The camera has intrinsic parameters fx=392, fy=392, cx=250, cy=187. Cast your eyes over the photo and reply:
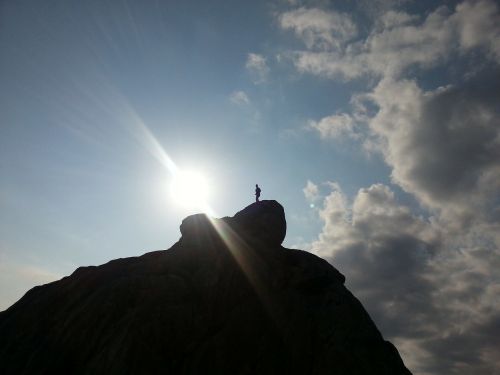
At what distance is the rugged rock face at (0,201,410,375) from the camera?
36875 mm

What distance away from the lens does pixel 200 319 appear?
41438 millimetres

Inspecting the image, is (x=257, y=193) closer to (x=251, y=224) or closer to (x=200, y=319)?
(x=251, y=224)

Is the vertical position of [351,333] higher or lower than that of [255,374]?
higher

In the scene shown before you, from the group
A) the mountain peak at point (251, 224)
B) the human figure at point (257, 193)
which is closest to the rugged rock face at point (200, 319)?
the mountain peak at point (251, 224)

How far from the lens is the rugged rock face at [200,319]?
121ft

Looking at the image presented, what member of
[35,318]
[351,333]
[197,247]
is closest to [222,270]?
[197,247]

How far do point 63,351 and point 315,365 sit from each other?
2451cm

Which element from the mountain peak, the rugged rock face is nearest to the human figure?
the mountain peak

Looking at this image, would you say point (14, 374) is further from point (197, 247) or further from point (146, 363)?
point (197, 247)

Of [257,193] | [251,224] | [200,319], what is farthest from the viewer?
[257,193]

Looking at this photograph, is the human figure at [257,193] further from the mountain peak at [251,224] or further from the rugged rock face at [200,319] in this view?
the rugged rock face at [200,319]

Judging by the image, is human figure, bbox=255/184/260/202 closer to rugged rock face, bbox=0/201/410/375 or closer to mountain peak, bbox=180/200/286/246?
mountain peak, bbox=180/200/286/246

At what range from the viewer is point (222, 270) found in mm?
46969

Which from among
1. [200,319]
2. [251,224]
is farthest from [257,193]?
[200,319]
